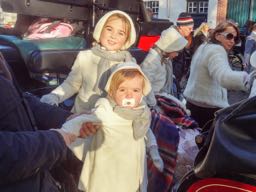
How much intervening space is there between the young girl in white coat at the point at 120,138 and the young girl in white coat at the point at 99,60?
1.25 ft

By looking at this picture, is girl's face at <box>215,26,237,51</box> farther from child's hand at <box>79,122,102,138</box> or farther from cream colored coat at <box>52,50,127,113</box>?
child's hand at <box>79,122,102,138</box>

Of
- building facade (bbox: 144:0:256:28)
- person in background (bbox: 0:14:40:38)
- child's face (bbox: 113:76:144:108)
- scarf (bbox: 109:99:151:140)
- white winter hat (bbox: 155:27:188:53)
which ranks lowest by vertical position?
building facade (bbox: 144:0:256:28)

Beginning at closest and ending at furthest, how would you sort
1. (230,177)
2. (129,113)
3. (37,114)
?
1. (230,177)
2. (37,114)
3. (129,113)

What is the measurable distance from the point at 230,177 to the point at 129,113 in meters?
0.77

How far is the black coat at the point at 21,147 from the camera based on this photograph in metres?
1.41

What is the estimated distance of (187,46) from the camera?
8.38 m

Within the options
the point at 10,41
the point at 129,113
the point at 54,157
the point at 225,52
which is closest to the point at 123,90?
the point at 129,113

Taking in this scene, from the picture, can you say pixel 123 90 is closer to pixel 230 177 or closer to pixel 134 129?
pixel 134 129

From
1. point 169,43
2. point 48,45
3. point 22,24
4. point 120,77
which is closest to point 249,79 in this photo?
point 120,77

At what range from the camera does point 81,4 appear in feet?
14.0

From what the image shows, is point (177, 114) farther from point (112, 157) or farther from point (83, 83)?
point (112, 157)

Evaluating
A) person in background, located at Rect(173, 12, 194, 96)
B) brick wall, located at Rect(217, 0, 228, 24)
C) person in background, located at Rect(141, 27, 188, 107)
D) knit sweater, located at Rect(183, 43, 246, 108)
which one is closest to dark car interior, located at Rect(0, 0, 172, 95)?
person in background, located at Rect(141, 27, 188, 107)

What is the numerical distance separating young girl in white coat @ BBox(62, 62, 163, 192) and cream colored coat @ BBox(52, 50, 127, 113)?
44 cm

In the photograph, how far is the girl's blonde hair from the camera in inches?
98.9
